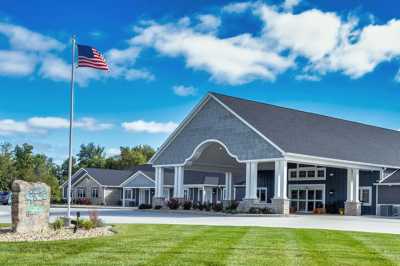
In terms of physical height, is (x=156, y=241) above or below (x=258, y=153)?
below

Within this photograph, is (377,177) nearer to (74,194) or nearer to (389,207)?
(389,207)

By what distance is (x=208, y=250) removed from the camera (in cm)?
1374

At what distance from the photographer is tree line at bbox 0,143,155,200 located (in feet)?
204

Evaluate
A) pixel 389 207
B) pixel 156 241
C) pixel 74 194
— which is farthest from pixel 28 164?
pixel 156 241

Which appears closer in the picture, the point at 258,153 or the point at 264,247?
the point at 264,247

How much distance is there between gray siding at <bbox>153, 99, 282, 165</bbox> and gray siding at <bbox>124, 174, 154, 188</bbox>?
17.1 metres

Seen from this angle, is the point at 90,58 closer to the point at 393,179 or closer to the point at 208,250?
the point at 208,250

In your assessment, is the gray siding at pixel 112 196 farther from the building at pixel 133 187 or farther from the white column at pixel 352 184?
the white column at pixel 352 184

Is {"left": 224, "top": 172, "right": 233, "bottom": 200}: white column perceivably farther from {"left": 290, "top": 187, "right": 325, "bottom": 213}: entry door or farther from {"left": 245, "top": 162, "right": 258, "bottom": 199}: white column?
{"left": 245, "top": 162, "right": 258, "bottom": 199}: white column

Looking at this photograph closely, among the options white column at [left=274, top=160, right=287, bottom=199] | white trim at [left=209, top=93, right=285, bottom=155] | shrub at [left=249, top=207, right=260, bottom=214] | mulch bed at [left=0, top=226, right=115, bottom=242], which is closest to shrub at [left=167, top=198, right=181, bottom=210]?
shrub at [left=249, top=207, right=260, bottom=214]

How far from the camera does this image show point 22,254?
1305 centimetres

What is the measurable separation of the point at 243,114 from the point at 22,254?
85.7 feet

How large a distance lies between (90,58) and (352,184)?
23.0 m

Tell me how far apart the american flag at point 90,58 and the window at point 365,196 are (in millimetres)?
24456
